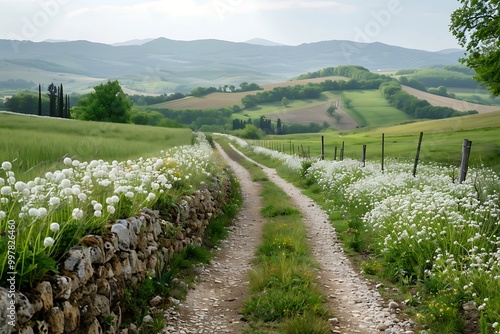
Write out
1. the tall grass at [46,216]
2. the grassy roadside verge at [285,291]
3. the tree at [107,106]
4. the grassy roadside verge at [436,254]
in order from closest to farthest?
the tall grass at [46,216]
the grassy roadside verge at [436,254]
the grassy roadside verge at [285,291]
the tree at [107,106]

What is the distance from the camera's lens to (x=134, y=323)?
21.2 ft

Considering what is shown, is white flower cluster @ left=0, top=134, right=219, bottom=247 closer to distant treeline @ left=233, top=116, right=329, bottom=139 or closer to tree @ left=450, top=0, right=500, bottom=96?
tree @ left=450, top=0, right=500, bottom=96

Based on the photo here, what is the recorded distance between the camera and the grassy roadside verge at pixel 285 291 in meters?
6.71

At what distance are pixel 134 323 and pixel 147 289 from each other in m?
0.88

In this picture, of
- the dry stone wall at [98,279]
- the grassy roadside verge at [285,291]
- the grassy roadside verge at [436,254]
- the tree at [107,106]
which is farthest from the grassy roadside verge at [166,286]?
the tree at [107,106]

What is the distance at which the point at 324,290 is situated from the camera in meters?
8.45

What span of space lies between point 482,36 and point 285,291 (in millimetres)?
22493

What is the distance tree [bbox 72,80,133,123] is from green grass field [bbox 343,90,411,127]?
8080 cm

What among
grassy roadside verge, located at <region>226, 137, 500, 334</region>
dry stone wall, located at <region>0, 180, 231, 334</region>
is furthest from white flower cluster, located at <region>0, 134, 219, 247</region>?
grassy roadside verge, located at <region>226, 137, 500, 334</region>

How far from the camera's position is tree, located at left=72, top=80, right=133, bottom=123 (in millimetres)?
68375

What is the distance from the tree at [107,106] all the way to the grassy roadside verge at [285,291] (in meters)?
62.8

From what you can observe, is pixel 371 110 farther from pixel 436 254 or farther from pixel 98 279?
pixel 98 279

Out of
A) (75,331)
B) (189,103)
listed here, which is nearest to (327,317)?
(75,331)

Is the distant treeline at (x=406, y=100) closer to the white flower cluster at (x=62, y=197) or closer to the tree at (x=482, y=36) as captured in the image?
the tree at (x=482, y=36)
